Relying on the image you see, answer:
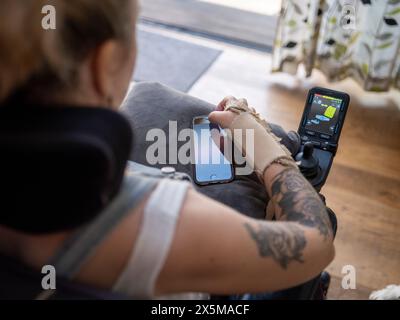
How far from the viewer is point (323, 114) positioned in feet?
3.33

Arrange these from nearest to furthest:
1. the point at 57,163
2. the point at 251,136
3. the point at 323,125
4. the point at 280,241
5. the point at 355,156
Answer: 1. the point at 57,163
2. the point at 280,241
3. the point at 251,136
4. the point at 323,125
5. the point at 355,156

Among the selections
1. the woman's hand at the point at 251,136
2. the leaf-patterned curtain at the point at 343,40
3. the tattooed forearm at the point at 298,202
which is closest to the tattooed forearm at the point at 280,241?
the tattooed forearm at the point at 298,202

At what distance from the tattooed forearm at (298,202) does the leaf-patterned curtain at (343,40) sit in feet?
3.87

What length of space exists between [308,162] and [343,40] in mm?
1095

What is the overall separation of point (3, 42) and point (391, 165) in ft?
4.99

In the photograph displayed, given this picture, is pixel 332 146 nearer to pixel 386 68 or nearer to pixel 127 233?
pixel 127 233

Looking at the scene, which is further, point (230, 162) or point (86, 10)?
point (230, 162)

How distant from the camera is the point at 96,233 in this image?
0.52 metres

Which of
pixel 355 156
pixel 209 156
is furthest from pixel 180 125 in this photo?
pixel 355 156

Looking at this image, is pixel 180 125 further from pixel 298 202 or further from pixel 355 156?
pixel 355 156

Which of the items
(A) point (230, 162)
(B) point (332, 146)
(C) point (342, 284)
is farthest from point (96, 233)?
(C) point (342, 284)

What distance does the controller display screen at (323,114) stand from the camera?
100cm

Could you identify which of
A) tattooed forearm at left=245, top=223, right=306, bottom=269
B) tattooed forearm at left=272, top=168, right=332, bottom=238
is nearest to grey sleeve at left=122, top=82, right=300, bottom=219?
tattooed forearm at left=272, top=168, right=332, bottom=238

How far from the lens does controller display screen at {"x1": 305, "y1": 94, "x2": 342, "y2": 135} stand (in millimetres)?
1004
